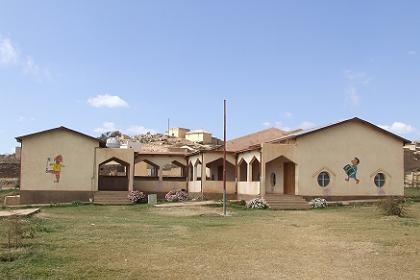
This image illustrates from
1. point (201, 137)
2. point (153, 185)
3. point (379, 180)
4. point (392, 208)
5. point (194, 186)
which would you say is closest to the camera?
point (392, 208)

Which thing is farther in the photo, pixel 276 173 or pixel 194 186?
pixel 194 186

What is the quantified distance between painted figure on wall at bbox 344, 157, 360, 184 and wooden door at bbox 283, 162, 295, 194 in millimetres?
3137

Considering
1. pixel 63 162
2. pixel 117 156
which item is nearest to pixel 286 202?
pixel 117 156

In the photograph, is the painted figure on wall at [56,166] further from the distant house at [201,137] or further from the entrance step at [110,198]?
the distant house at [201,137]

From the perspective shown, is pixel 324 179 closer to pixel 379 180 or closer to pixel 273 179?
pixel 379 180

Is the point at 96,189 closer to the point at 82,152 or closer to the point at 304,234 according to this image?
the point at 82,152

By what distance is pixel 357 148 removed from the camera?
101ft

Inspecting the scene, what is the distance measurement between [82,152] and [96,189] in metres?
2.62

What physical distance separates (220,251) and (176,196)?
74.9 ft

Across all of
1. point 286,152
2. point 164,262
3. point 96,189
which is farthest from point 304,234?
point 96,189

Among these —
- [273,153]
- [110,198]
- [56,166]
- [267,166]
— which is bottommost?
[110,198]

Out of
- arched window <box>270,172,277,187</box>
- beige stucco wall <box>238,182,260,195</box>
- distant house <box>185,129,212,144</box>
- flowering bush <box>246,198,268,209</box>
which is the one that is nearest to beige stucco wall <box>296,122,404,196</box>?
beige stucco wall <box>238,182,260,195</box>

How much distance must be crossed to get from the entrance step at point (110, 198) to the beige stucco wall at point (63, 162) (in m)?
1.00

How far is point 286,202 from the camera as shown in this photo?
28.3 meters
